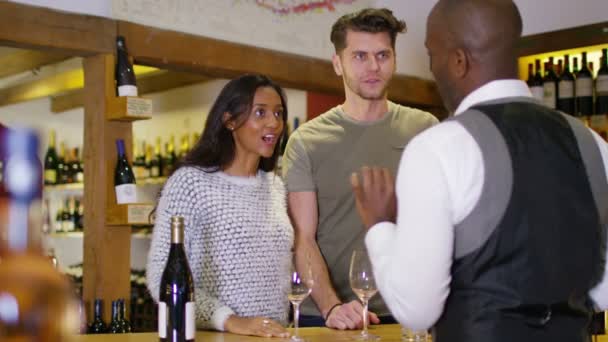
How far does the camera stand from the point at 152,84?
20.9 feet

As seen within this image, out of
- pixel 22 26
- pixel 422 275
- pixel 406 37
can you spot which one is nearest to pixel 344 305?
pixel 422 275

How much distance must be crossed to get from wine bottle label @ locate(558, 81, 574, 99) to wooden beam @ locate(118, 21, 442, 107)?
1093 mm

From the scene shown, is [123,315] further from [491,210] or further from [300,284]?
[491,210]

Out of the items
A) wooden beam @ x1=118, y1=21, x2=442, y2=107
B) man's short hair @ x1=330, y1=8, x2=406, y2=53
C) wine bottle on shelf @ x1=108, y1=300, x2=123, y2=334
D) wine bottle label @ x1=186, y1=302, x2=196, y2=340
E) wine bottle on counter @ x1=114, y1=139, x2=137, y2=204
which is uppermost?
wooden beam @ x1=118, y1=21, x2=442, y2=107

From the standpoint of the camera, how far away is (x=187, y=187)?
7.11 ft

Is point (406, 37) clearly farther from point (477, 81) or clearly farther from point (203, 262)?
point (477, 81)

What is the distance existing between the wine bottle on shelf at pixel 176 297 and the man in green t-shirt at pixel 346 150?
0.76 m

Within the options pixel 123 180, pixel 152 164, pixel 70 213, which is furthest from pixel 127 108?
pixel 70 213

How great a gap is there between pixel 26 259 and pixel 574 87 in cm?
385

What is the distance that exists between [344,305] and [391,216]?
2.66ft

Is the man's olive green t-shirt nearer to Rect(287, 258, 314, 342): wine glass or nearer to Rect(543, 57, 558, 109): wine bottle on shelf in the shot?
Rect(287, 258, 314, 342): wine glass

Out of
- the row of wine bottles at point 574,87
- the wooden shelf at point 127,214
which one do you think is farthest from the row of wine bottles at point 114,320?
the row of wine bottles at point 574,87

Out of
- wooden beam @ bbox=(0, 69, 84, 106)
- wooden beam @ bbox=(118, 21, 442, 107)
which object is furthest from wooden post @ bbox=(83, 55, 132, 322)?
wooden beam @ bbox=(0, 69, 84, 106)

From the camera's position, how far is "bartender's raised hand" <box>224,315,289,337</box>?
191 centimetres
